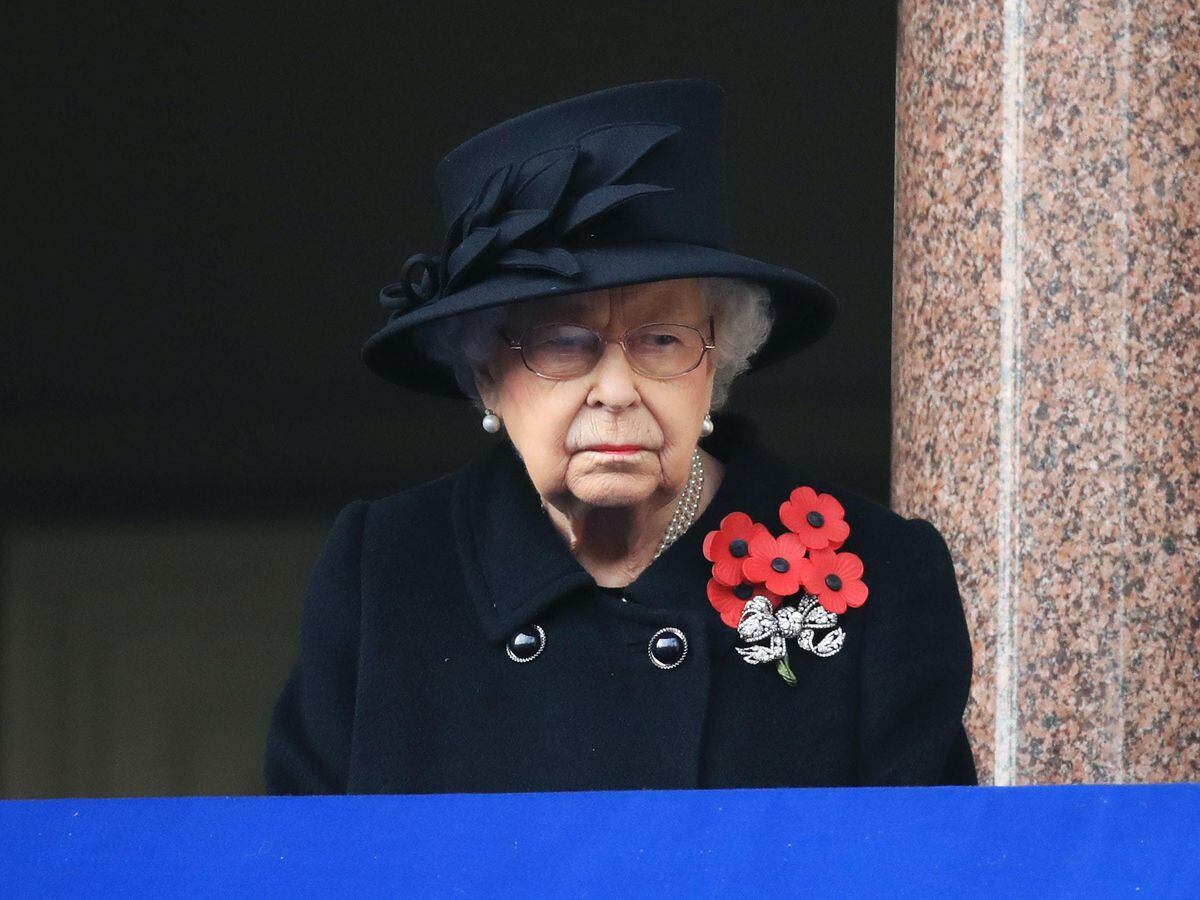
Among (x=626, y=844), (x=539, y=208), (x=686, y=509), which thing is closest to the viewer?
(x=626, y=844)

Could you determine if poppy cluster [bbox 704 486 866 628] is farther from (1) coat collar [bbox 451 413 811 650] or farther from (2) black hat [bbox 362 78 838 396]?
(2) black hat [bbox 362 78 838 396]

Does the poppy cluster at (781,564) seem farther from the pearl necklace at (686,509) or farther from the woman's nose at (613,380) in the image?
the woman's nose at (613,380)

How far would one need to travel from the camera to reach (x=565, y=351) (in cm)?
252

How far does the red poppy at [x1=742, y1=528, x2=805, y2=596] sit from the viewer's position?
2646 millimetres

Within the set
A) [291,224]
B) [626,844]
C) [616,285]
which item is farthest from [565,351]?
[291,224]

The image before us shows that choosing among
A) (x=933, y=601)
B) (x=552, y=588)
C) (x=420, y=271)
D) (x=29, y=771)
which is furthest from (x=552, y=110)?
(x=29, y=771)

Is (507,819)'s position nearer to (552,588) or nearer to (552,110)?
(552,588)

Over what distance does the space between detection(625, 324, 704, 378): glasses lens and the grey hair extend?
6 cm

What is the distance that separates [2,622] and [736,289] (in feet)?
25.1

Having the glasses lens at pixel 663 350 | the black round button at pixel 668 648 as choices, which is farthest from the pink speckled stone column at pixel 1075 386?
the glasses lens at pixel 663 350

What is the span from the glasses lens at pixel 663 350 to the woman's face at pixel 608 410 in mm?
10

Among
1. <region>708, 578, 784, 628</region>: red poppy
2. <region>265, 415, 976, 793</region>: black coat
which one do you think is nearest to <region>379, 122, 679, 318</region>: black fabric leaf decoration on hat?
<region>265, 415, 976, 793</region>: black coat

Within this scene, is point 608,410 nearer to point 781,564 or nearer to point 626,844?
point 781,564

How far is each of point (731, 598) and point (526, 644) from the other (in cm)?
27
